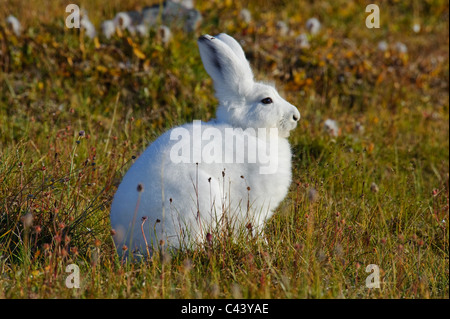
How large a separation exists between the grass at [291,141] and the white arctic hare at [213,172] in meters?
0.17

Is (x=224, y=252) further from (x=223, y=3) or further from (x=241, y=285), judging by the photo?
(x=223, y=3)

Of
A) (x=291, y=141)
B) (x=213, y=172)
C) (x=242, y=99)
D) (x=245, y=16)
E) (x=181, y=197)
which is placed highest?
(x=245, y=16)

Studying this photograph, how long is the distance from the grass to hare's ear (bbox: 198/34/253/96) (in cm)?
84

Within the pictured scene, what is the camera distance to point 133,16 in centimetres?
782

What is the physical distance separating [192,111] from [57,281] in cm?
335

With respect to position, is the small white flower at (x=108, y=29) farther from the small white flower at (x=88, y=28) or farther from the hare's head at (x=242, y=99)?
the hare's head at (x=242, y=99)

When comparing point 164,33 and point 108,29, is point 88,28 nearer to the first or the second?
point 108,29

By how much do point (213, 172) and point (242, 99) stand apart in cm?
71

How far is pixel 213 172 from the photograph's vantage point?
3.48 m

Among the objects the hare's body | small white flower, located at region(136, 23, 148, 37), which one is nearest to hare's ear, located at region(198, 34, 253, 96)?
the hare's body

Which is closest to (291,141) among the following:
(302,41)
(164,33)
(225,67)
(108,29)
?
(225,67)

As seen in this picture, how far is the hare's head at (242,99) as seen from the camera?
12.8 feet
